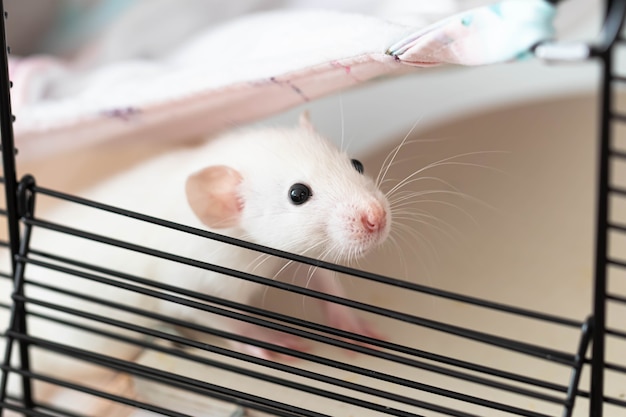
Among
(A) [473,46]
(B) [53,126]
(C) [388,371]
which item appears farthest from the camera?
(B) [53,126]

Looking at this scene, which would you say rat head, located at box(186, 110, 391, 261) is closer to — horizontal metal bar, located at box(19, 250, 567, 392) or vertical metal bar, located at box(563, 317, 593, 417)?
horizontal metal bar, located at box(19, 250, 567, 392)

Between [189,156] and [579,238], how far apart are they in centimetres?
49

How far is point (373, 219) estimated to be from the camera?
0.72 meters

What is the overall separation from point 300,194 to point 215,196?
0.09 m

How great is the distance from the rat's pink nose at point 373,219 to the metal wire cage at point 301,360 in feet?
0.20

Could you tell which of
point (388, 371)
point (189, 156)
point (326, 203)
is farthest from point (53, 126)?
point (388, 371)

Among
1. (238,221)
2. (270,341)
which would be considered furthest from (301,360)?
(238,221)

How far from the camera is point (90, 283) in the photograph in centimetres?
92

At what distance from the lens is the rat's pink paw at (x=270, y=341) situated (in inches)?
31.3

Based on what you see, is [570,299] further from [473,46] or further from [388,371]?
[473,46]

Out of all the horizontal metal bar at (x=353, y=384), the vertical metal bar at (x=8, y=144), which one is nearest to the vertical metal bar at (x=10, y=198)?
the vertical metal bar at (x=8, y=144)

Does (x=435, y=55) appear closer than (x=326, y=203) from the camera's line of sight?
Yes

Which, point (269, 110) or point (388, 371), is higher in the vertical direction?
point (269, 110)

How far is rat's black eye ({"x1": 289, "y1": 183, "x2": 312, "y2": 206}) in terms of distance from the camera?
770mm
